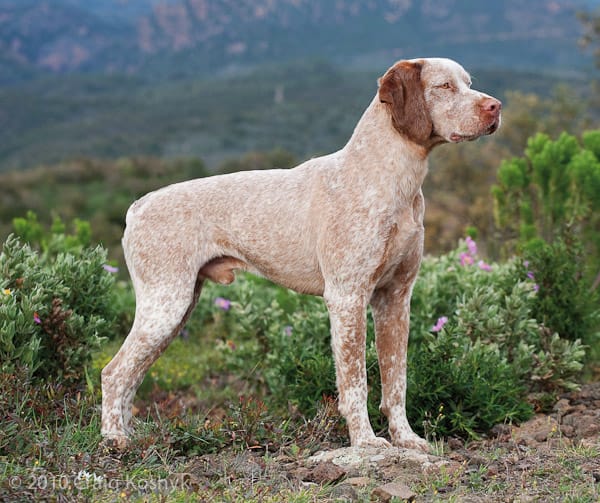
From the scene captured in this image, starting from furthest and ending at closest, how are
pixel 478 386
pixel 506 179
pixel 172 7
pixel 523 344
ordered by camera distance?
pixel 172 7, pixel 506 179, pixel 523 344, pixel 478 386

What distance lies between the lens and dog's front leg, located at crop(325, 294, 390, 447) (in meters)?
3.88

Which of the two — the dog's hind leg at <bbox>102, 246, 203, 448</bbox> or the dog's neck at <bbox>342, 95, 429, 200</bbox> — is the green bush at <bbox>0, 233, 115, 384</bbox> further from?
the dog's neck at <bbox>342, 95, 429, 200</bbox>

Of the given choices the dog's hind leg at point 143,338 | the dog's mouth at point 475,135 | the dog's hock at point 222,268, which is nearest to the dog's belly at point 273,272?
the dog's hock at point 222,268

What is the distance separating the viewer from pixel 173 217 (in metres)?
4.20

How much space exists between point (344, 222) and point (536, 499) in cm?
157

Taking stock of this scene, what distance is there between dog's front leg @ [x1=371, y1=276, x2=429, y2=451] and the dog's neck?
59 centimetres

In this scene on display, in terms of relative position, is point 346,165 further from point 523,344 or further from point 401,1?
Answer: point 401,1

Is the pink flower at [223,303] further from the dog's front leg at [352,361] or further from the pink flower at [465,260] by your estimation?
the dog's front leg at [352,361]

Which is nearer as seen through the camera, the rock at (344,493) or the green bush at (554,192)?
the rock at (344,493)

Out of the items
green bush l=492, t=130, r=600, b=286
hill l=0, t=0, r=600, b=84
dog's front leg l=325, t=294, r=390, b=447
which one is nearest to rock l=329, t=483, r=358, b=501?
dog's front leg l=325, t=294, r=390, b=447

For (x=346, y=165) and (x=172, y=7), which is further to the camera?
(x=172, y=7)

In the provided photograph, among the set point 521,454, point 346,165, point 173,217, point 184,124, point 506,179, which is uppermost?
point 346,165

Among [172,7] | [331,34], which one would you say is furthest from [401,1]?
[172,7]

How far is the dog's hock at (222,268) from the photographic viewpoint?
4.32m
